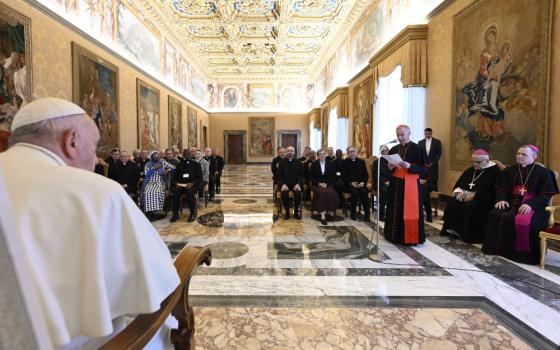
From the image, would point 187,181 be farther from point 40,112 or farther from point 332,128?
point 332,128

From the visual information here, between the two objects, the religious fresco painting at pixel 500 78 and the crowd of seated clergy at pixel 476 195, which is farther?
the religious fresco painting at pixel 500 78

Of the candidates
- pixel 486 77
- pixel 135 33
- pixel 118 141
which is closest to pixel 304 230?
pixel 486 77

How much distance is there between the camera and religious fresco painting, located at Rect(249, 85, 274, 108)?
23.2m

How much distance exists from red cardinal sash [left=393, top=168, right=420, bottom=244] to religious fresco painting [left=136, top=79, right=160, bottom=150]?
28.8 ft

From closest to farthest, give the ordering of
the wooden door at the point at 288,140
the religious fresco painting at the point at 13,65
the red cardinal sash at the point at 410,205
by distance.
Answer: the red cardinal sash at the point at 410,205, the religious fresco painting at the point at 13,65, the wooden door at the point at 288,140

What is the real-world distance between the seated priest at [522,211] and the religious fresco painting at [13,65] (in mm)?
7500

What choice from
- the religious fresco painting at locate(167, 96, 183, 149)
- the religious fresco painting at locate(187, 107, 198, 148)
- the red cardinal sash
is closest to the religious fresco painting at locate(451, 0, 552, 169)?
the red cardinal sash

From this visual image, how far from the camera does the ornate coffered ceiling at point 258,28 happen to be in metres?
11.3

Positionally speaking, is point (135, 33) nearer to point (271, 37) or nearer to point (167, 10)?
point (167, 10)

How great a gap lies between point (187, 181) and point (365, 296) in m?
5.10

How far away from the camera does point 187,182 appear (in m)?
6.94

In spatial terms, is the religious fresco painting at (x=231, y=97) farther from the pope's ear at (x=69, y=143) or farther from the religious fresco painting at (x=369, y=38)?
the pope's ear at (x=69, y=143)

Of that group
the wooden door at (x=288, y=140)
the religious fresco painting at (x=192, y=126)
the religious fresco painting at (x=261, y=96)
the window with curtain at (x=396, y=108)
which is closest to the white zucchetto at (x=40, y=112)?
the window with curtain at (x=396, y=108)

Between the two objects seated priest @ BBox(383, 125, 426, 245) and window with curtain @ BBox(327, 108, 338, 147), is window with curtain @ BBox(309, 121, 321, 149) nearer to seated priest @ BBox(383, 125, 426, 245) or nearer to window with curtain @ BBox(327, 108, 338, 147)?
window with curtain @ BBox(327, 108, 338, 147)
